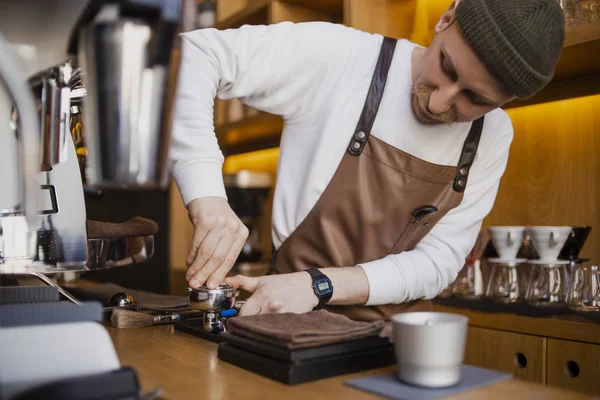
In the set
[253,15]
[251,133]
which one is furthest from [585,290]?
[253,15]

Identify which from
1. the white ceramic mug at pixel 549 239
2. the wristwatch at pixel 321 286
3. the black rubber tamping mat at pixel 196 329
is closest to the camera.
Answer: the black rubber tamping mat at pixel 196 329

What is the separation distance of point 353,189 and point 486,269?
3.42 feet

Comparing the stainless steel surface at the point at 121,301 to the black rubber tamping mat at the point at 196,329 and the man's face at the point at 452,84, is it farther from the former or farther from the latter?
the man's face at the point at 452,84

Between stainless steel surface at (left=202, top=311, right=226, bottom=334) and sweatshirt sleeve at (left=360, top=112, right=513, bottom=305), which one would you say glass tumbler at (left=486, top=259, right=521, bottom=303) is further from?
stainless steel surface at (left=202, top=311, right=226, bottom=334)

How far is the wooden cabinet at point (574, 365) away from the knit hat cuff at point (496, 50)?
34.1 inches

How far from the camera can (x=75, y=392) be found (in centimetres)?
55

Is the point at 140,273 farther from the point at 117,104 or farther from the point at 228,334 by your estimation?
the point at 117,104

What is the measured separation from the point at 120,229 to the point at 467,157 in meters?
0.87

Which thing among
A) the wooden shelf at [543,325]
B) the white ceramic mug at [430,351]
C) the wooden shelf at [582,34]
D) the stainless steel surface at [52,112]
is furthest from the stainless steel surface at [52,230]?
the wooden shelf at [582,34]

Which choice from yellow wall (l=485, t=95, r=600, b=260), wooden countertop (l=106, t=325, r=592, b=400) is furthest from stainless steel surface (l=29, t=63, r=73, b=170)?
yellow wall (l=485, t=95, r=600, b=260)

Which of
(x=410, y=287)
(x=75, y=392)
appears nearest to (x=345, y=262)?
(x=410, y=287)

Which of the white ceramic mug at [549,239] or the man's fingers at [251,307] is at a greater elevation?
the white ceramic mug at [549,239]

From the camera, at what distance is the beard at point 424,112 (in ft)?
4.52

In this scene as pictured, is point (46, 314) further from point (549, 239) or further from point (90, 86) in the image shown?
point (549, 239)
